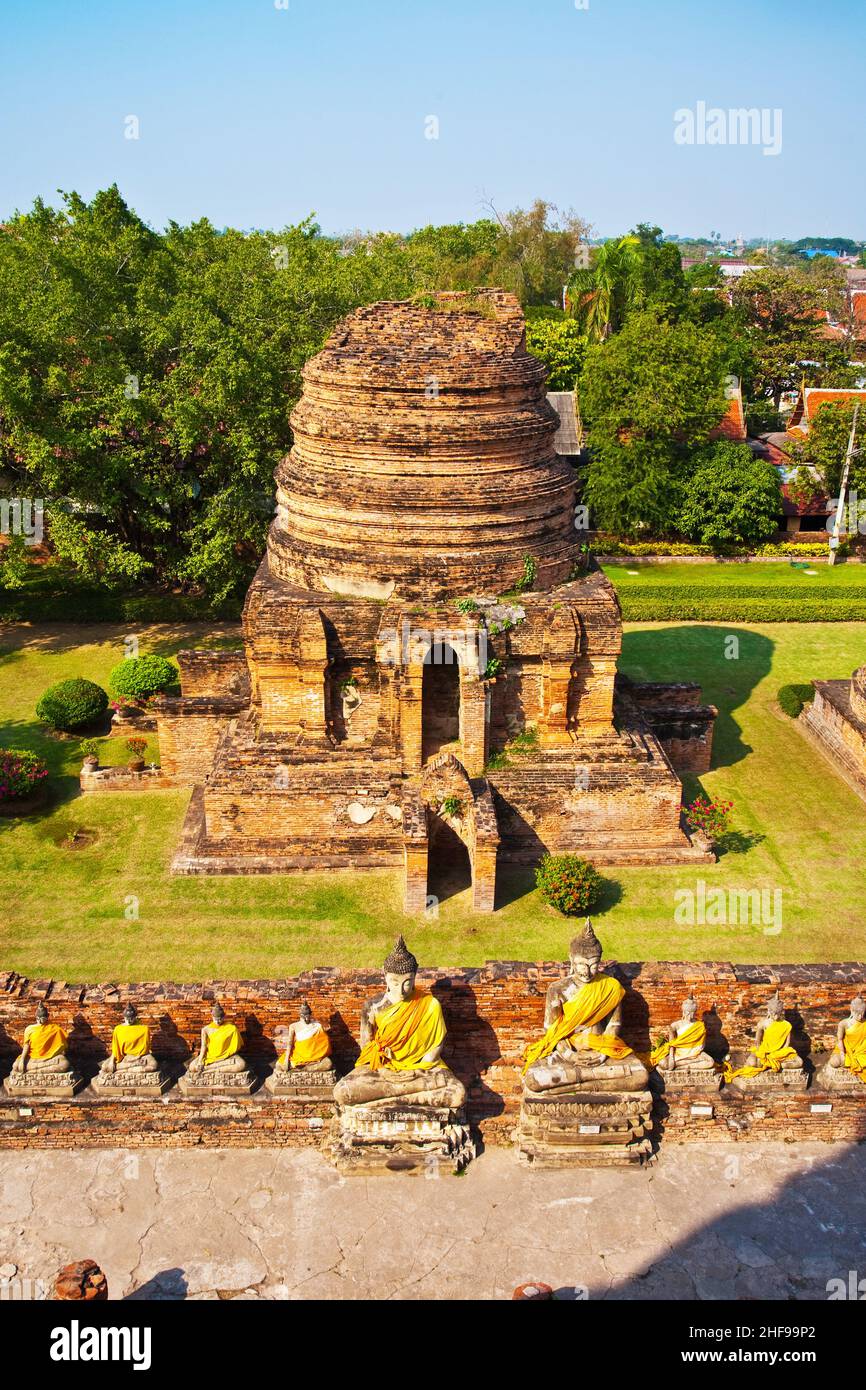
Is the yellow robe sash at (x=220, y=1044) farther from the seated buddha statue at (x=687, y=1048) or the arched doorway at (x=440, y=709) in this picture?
the arched doorway at (x=440, y=709)

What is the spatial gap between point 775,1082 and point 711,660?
52.9ft

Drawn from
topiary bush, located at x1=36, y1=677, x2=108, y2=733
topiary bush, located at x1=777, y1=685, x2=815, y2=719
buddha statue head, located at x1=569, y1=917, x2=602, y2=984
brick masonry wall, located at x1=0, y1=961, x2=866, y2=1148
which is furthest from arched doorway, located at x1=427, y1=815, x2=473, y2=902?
topiary bush, located at x1=777, y1=685, x2=815, y2=719

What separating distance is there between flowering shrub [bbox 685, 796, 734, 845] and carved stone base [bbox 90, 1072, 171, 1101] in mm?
10105

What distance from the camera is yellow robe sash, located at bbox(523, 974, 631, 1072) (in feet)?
39.2

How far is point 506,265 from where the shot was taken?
66000 mm

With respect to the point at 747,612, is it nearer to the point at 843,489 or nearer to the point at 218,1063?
the point at 843,489

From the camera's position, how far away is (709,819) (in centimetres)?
1872

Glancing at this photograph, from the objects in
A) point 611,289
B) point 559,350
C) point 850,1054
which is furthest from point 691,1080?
point 611,289

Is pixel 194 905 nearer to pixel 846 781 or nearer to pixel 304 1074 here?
pixel 304 1074

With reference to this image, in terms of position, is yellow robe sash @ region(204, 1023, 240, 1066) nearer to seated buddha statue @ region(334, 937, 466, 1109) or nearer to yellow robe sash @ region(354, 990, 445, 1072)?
seated buddha statue @ region(334, 937, 466, 1109)

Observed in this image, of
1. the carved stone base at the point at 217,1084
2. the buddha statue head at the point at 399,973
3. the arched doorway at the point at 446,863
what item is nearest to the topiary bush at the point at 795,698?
the arched doorway at the point at 446,863

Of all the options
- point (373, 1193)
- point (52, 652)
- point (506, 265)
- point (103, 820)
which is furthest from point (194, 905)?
point (506, 265)

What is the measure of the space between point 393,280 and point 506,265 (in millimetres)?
33628
